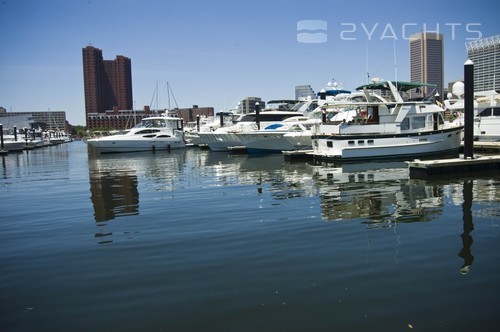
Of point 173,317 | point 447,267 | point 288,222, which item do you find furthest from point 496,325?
point 288,222

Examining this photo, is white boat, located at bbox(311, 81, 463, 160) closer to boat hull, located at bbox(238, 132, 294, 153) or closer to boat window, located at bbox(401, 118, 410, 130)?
boat window, located at bbox(401, 118, 410, 130)

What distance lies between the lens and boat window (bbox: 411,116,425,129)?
2656 centimetres

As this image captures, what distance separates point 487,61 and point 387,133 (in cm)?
4718

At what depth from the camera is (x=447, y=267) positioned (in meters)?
6.80

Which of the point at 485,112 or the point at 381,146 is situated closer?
the point at 381,146

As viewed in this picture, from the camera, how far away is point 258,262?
7.33 m

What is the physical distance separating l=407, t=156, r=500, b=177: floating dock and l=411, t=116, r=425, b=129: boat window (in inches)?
311

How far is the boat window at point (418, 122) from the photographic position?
26562 millimetres

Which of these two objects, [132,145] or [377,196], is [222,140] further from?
[377,196]

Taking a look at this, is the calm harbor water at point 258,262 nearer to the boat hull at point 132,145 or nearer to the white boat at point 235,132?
the white boat at point 235,132

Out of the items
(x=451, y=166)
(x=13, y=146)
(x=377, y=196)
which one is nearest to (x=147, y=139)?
(x=13, y=146)

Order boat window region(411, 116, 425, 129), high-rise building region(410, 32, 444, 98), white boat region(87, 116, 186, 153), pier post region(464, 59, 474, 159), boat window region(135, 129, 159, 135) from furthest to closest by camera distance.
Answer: high-rise building region(410, 32, 444, 98)
boat window region(135, 129, 159, 135)
white boat region(87, 116, 186, 153)
boat window region(411, 116, 425, 129)
pier post region(464, 59, 474, 159)

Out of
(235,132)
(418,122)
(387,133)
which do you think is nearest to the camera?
(387,133)

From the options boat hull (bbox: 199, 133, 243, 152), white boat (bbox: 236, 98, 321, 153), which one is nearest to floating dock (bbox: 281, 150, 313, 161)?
white boat (bbox: 236, 98, 321, 153)
